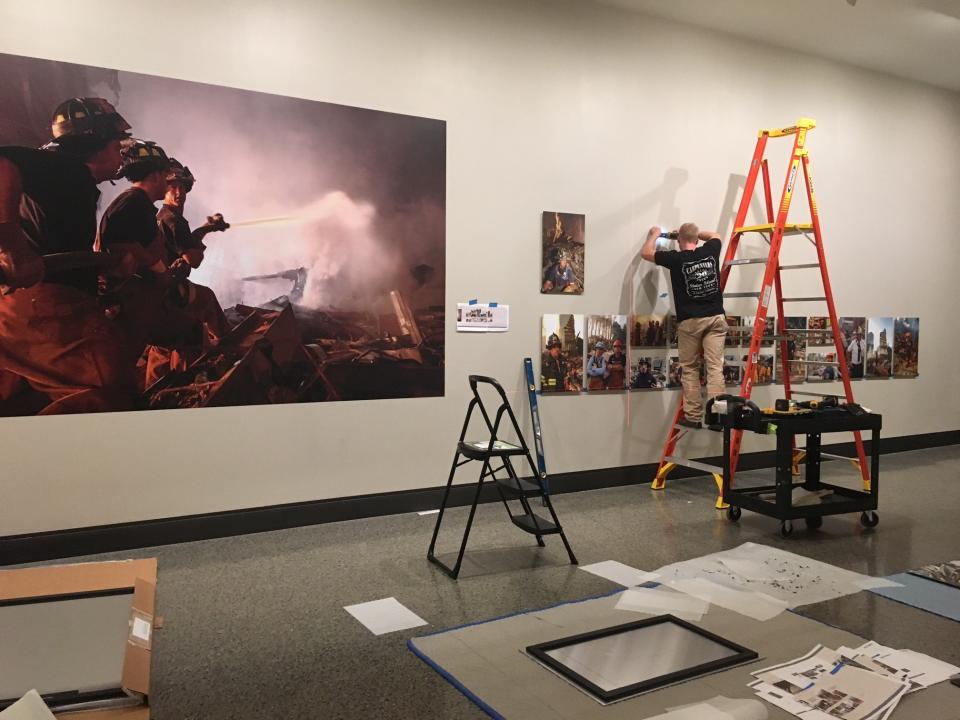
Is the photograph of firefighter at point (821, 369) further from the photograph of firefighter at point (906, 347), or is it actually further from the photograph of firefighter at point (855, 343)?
the photograph of firefighter at point (906, 347)

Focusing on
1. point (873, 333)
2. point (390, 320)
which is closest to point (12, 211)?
point (390, 320)

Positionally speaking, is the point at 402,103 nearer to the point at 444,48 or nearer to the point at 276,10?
the point at 444,48

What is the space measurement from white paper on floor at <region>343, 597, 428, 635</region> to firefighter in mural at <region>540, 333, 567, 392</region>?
2294mm

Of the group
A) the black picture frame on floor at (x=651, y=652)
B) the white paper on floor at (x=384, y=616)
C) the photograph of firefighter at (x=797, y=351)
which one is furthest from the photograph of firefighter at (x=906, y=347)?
the white paper on floor at (x=384, y=616)

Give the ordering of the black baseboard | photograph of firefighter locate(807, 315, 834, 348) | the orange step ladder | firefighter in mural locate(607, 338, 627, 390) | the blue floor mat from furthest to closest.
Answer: photograph of firefighter locate(807, 315, 834, 348) < firefighter in mural locate(607, 338, 627, 390) < the orange step ladder < the black baseboard < the blue floor mat

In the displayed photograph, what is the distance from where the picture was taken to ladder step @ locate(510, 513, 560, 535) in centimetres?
357

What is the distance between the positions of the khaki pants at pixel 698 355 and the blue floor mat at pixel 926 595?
6.19 ft

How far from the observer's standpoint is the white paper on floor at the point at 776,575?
3.35 meters

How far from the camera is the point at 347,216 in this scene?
4402mm

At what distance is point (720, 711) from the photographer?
2.20 m

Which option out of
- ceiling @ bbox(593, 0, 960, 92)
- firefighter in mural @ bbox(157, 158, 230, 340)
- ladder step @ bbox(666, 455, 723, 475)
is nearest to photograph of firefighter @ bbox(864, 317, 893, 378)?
ceiling @ bbox(593, 0, 960, 92)

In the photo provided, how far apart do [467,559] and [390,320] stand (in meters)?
1.60

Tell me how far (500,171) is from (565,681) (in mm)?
3432

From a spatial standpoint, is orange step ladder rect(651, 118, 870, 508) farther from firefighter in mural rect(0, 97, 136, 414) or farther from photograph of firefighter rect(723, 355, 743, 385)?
firefighter in mural rect(0, 97, 136, 414)
